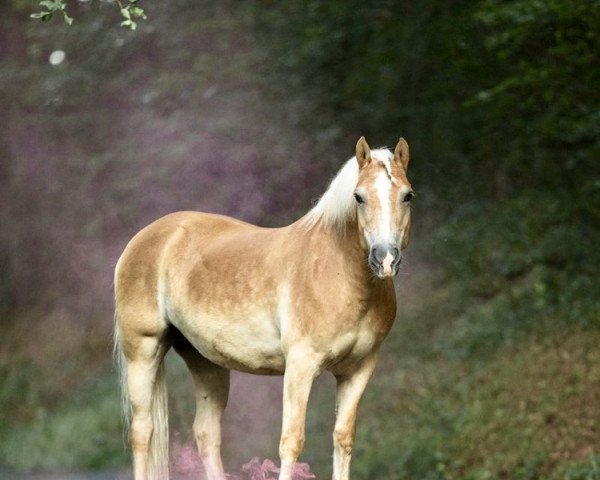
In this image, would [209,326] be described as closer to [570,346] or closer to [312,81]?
[570,346]

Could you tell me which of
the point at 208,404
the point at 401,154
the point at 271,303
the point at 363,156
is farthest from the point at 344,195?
the point at 208,404

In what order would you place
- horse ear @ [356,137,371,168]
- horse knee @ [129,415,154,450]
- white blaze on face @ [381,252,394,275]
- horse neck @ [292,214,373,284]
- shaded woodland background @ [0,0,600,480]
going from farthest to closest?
shaded woodland background @ [0,0,600,480] < horse knee @ [129,415,154,450] < horse neck @ [292,214,373,284] < horse ear @ [356,137,371,168] < white blaze on face @ [381,252,394,275]

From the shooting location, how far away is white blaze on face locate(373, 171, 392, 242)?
4.49 meters

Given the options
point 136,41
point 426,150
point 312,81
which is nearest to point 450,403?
point 426,150

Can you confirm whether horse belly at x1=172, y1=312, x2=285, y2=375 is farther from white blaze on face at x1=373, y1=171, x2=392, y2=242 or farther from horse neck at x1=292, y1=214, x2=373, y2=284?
white blaze on face at x1=373, y1=171, x2=392, y2=242

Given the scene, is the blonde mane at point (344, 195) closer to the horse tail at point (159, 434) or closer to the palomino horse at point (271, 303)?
the palomino horse at point (271, 303)

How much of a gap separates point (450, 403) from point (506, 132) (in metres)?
3.80

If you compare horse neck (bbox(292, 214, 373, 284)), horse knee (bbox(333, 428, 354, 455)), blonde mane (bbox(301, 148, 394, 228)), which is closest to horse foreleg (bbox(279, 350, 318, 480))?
horse knee (bbox(333, 428, 354, 455))

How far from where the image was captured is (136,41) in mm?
14086

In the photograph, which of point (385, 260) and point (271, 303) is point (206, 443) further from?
point (385, 260)

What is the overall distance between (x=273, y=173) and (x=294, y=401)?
9.07 metres

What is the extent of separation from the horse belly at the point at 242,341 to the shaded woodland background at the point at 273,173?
19.9 feet

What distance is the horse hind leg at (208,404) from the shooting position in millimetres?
5746

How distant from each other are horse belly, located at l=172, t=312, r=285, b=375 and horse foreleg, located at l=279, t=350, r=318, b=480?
0.21m
